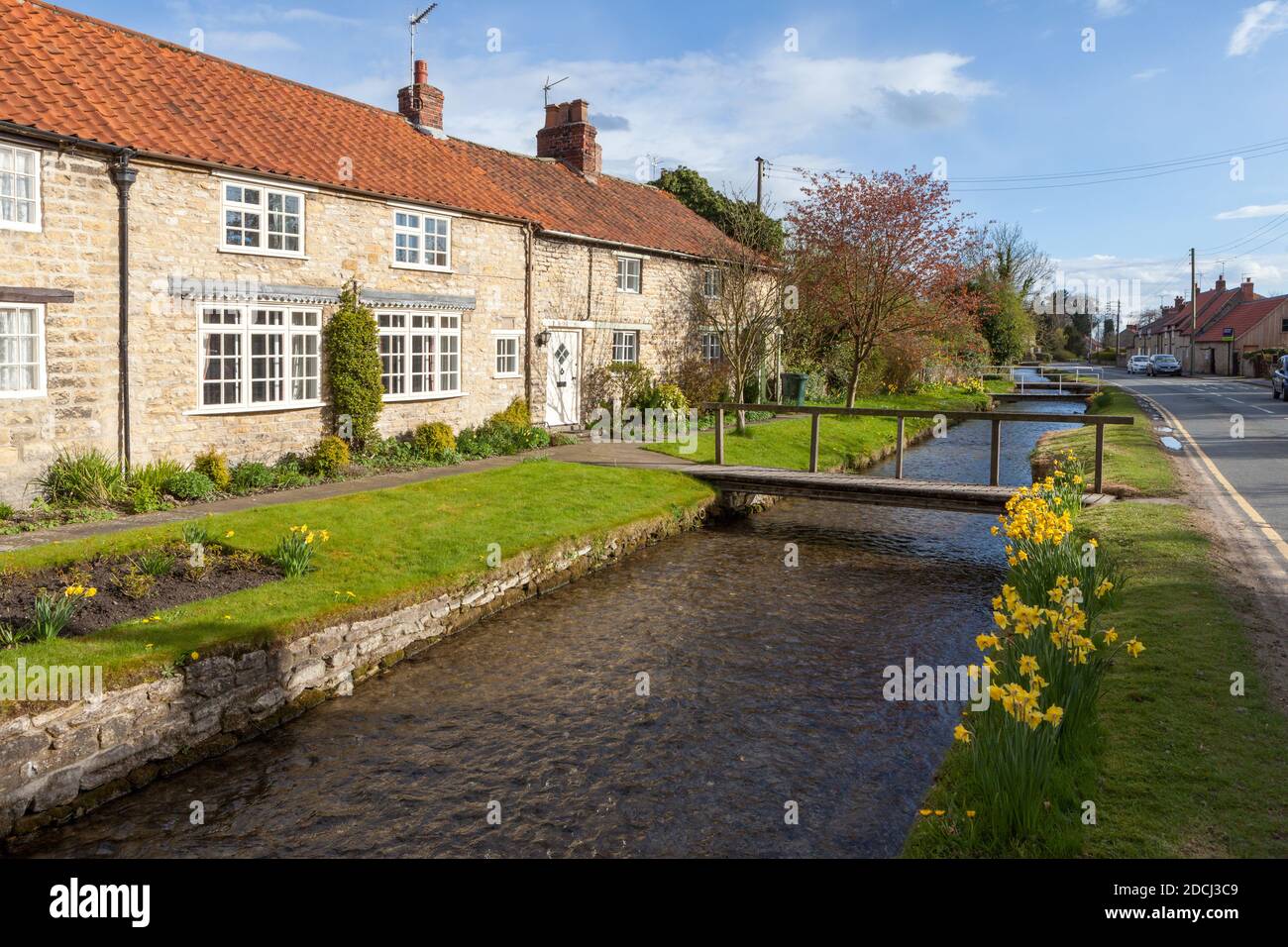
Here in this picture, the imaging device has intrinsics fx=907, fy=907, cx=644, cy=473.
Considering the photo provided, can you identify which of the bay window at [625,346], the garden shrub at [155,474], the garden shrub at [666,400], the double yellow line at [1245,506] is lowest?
the double yellow line at [1245,506]

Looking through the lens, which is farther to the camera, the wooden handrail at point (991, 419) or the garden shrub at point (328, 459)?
the garden shrub at point (328, 459)

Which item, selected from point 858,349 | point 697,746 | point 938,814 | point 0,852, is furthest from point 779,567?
point 858,349

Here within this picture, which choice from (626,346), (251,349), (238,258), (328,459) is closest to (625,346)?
(626,346)

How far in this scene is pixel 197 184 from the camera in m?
14.4

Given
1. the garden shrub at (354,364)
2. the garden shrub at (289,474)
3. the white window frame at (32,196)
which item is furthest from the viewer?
the garden shrub at (354,364)

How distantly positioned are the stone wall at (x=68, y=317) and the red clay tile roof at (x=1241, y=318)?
78.6 m

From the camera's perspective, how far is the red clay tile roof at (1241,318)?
7050 centimetres

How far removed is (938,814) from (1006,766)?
25.9 inches

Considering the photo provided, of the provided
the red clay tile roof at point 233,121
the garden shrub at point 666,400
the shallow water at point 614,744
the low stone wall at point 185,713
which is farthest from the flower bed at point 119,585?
the garden shrub at point 666,400

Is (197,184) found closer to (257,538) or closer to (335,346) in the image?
(335,346)

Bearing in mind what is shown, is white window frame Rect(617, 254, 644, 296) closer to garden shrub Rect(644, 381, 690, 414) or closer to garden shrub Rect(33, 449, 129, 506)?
garden shrub Rect(644, 381, 690, 414)

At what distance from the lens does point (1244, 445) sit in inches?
811

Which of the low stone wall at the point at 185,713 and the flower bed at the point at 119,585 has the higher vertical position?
the flower bed at the point at 119,585

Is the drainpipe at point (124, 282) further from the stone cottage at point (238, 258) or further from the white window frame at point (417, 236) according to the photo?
the white window frame at point (417, 236)
